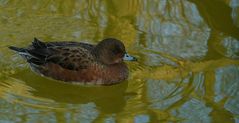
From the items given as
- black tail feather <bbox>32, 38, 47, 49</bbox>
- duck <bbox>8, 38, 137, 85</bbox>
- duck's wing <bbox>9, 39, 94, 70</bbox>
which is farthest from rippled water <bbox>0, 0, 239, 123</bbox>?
black tail feather <bbox>32, 38, 47, 49</bbox>

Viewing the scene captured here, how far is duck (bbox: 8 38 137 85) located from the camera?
9289 millimetres

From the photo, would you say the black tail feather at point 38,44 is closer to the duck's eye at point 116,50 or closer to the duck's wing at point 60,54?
the duck's wing at point 60,54

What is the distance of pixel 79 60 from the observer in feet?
30.6

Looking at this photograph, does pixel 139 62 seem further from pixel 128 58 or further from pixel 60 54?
pixel 60 54

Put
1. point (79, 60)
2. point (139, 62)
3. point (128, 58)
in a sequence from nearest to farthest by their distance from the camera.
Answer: point (79, 60) < point (128, 58) < point (139, 62)

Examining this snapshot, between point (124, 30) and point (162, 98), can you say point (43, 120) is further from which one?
point (124, 30)

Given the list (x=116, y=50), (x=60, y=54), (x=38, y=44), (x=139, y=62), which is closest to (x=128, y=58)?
(x=116, y=50)

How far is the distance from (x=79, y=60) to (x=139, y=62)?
96 centimetres

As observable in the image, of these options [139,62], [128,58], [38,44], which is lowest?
[139,62]

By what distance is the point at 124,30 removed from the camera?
1081 cm

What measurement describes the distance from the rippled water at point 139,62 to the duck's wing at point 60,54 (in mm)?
230

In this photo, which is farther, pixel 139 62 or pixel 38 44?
pixel 139 62

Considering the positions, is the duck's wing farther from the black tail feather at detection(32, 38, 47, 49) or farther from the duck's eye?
the duck's eye

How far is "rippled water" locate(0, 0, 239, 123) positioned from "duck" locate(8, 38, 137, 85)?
12 cm
